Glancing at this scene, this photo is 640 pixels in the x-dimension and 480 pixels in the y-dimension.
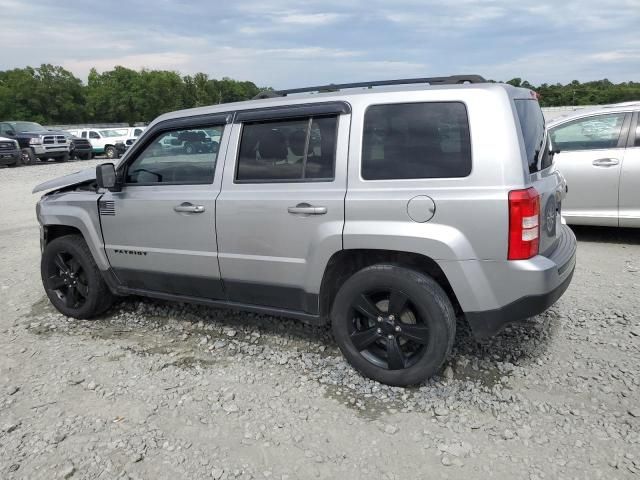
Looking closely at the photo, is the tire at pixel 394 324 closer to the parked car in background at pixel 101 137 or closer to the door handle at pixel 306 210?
the door handle at pixel 306 210

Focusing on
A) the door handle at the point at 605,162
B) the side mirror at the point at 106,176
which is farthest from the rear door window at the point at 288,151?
the door handle at the point at 605,162

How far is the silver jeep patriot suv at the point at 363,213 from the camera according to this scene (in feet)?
9.66

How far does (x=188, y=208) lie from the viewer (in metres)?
3.80

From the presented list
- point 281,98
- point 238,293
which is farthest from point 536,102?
point 238,293

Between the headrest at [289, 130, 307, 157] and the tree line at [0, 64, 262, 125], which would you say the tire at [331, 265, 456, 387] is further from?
the tree line at [0, 64, 262, 125]

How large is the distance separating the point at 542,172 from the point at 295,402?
2088 mm

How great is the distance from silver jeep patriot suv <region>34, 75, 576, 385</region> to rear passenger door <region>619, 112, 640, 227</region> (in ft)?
10.0

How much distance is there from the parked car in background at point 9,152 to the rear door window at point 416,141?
70.1 ft

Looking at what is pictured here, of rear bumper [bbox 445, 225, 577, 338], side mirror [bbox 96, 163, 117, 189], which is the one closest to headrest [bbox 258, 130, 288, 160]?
side mirror [bbox 96, 163, 117, 189]

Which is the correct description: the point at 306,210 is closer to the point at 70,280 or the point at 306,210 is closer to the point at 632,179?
the point at 70,280

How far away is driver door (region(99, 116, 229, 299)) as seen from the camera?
3.81 m

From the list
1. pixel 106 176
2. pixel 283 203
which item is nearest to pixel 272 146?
pixel 283 203

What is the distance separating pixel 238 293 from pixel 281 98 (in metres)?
1.41

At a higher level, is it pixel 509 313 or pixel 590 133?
pixel 590 133
